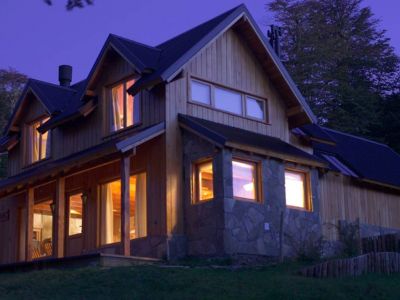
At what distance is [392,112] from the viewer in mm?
46344

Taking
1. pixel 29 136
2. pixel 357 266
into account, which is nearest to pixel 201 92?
pixel 29 136

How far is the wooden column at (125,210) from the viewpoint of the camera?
18969 mm

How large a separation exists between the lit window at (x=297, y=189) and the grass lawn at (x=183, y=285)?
5763 mm

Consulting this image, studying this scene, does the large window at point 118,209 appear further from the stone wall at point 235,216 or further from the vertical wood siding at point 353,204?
the vertical wood siding at point 353,204

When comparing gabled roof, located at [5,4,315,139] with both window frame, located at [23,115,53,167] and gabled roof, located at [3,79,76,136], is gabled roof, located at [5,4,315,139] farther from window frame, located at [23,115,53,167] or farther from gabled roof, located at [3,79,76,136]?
window frame, located at [23,115,53,167]

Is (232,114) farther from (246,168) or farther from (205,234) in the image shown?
(205,234)

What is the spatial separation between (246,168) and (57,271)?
6.43 meters

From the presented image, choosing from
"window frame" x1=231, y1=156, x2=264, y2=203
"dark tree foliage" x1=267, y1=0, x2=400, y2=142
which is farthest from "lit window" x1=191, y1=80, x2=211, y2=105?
"dark tree foliage" x1=267, y1=0, x2=400, y2=142

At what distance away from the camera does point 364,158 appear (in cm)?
2895

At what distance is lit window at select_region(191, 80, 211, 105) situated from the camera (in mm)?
21977

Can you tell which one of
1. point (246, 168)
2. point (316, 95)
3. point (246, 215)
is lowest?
point (246, 215)

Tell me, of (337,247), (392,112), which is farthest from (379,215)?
(392,112)

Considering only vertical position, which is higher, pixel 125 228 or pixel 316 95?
pixel 316 95

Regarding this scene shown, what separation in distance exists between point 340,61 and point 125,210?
110 ft
